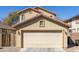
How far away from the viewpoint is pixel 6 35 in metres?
21.3

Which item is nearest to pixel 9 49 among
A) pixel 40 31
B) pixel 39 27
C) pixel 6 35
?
pixel 6 35

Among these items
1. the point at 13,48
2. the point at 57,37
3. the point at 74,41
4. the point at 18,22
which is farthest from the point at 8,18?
the point at 74,41

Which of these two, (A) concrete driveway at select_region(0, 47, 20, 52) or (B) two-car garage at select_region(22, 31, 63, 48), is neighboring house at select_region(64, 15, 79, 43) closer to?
(B) two-car garage at select_region(22, 31, 63, 48)

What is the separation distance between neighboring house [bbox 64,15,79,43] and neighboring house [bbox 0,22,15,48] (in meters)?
4.94

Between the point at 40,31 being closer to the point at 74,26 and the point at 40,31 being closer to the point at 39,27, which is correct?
the point at 39,27

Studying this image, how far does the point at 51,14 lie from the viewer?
850 inches

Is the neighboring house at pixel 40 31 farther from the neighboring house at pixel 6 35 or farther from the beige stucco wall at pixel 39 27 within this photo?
the neighboring house at pixel 6 35

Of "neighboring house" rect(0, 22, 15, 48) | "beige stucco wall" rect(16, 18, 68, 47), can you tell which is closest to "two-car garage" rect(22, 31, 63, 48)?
"beige stucco wall" rect(16, 18, 68, 47)

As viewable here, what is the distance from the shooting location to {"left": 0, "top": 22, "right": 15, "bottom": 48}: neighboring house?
68.1ft

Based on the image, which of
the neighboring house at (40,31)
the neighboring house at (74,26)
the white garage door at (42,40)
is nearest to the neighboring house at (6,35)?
the neighboring house at (40,31)

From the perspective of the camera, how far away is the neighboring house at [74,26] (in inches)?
821

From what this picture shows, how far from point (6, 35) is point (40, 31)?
9.89 feet

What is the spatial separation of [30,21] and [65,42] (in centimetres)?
351
